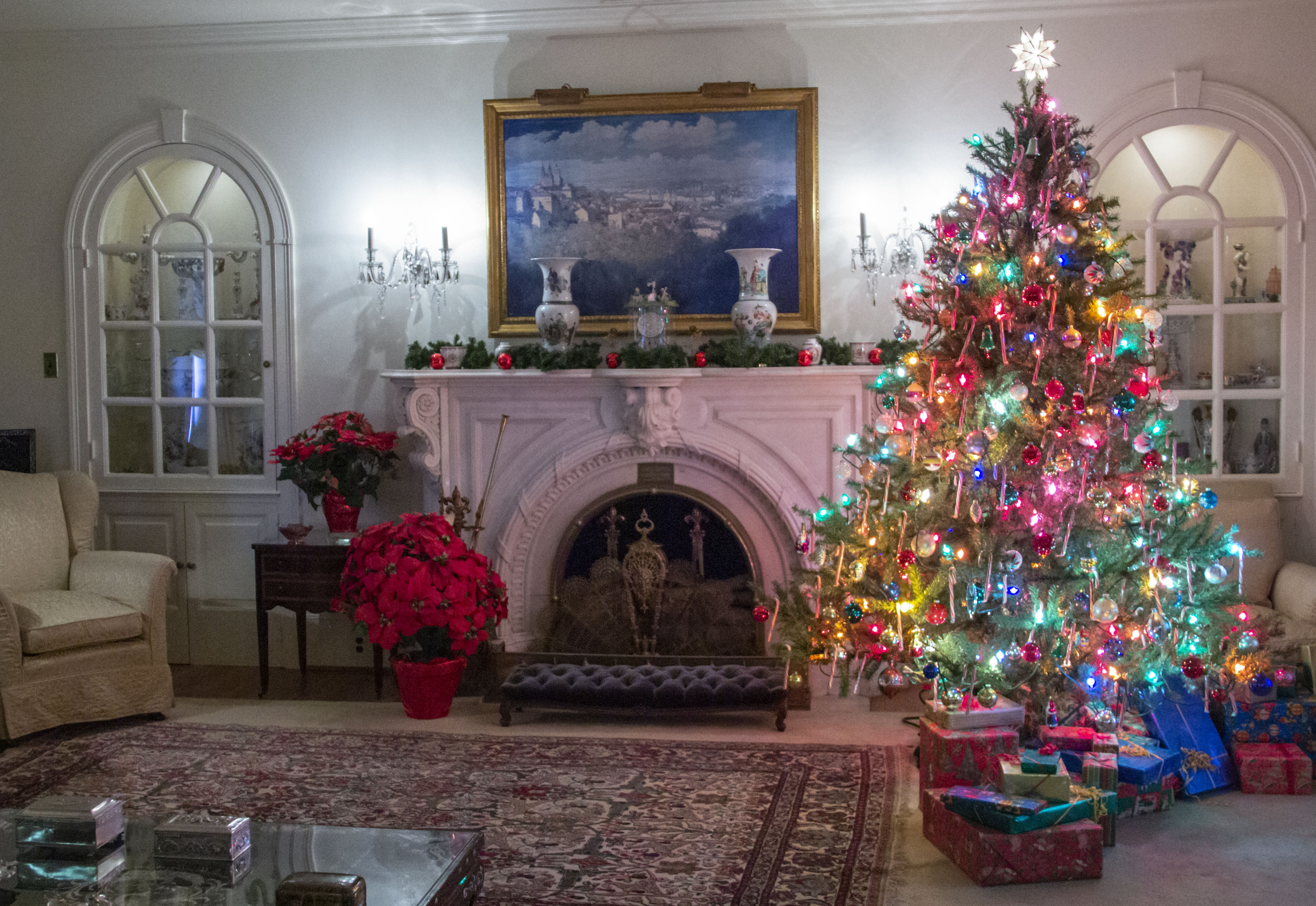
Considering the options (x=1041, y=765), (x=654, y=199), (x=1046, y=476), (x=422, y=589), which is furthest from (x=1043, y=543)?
(x=654, y=199)

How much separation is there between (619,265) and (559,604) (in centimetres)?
148

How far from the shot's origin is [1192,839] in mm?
3324

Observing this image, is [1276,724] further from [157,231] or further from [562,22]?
[157,231]

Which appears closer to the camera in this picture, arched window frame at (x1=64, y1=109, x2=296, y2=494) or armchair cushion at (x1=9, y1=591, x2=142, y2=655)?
armchair cushion at (x1=9, y1=591, x2=142, y2=655)

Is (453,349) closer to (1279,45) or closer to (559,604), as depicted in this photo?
(559,604)

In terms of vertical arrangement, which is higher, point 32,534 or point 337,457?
point 337,457

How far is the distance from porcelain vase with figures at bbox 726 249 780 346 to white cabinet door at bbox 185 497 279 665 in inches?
92.2

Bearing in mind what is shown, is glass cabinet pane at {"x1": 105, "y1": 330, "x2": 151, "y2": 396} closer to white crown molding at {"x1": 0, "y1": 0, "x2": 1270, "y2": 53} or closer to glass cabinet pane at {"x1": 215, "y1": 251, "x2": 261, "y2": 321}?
glass cabinet pane at {"x1": 215, "y1": 251, "x2": 261, "y2": 321}

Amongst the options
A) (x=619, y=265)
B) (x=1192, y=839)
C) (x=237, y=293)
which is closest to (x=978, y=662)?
(x=1192, y=839)

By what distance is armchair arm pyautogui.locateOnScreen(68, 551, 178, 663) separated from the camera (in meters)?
4.58

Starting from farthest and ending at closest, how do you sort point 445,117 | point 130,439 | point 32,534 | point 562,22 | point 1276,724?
point 130,439, point 445,117, point 562,22, point 32,534, point 1276,724

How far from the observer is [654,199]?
200 inches

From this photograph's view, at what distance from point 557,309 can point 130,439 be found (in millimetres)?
2199

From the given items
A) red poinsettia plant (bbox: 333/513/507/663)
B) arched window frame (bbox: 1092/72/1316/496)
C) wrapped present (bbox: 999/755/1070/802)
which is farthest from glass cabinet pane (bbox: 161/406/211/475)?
arched window frame (bbox: 1092/72/1316/496)
